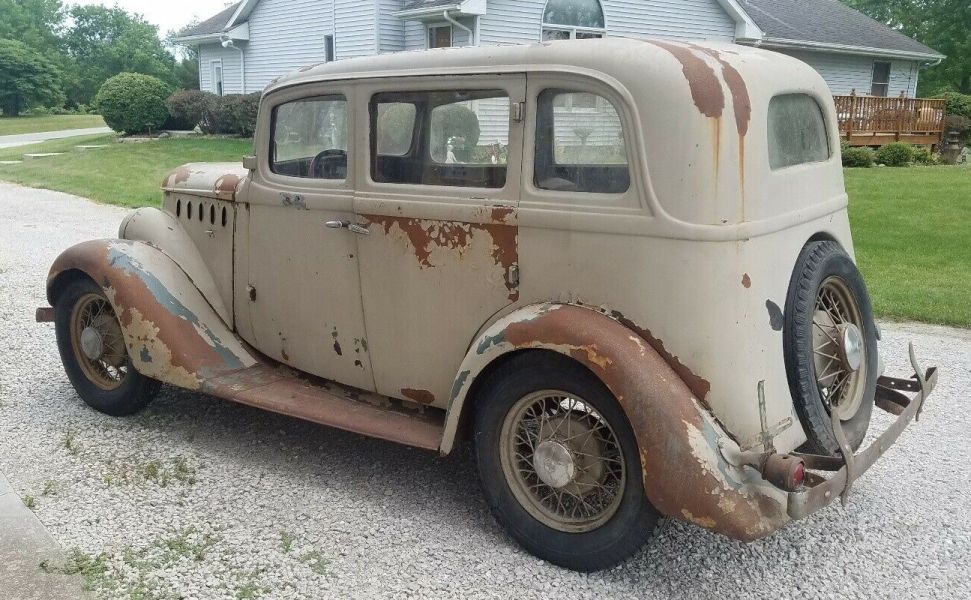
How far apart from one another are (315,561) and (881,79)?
31218mm

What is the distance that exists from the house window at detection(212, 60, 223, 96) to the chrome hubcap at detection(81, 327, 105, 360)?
2708 centimetres

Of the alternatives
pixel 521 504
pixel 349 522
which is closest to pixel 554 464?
pixel 521 504

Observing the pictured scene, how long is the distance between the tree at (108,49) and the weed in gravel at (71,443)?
58.3 metres

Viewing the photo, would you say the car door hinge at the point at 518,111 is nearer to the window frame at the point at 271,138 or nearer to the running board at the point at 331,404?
the window frame at the point at 271,138

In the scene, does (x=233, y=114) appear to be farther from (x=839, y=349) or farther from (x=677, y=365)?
(x=677, y=365)

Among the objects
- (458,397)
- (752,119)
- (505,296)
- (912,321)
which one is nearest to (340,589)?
(458,397)

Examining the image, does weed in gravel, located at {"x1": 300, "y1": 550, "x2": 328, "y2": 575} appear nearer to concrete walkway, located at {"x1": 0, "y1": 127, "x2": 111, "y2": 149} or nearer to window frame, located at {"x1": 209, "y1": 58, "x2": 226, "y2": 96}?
window frame, located at {"x1": 209, "y1": 58, "x2": 226, "y2": 96}

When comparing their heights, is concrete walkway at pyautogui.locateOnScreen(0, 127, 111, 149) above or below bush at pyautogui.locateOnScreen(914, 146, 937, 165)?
below

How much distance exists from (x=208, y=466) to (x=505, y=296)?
74.7 inches

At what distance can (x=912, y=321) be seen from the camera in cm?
745

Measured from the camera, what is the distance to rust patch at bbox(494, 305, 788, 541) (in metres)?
3.01

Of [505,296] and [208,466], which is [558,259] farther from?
[208,466]

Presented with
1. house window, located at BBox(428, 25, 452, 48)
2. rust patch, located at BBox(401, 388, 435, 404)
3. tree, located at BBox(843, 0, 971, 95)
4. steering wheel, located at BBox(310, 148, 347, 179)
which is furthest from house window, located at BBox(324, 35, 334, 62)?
tree, located at BBox(843, 0, 971, 95)

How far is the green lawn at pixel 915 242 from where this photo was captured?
7.85m
